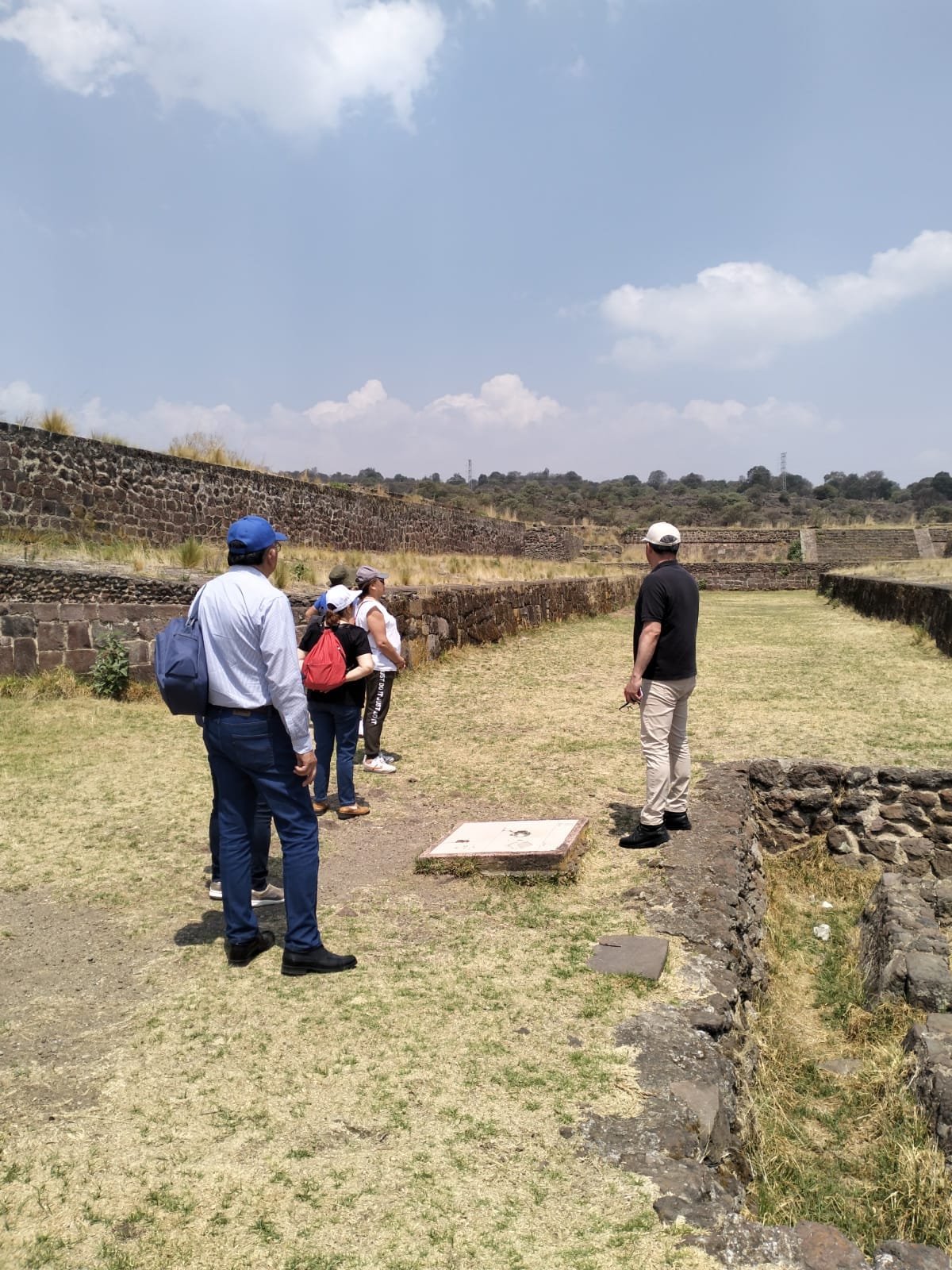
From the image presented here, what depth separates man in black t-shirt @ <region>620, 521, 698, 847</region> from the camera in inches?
206

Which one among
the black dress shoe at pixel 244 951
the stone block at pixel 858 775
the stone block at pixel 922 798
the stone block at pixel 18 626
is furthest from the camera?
the stone block at pixel 18 626

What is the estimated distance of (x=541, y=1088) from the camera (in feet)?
9.72

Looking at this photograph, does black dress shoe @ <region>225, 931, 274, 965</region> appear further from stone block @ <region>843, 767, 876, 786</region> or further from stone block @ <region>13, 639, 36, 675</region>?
stone block @ <region>13, 639, 36, 675</region>

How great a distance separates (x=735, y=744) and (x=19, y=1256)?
6.57m

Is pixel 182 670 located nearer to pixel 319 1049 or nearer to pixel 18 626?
pixel 319 1049

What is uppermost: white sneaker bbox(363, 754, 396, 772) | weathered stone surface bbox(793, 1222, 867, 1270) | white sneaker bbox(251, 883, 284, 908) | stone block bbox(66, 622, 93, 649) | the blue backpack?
the blue backpack

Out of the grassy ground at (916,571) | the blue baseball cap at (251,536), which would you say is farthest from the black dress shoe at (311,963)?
the grassy ground at (916,571)

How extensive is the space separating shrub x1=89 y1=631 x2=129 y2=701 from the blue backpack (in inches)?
259

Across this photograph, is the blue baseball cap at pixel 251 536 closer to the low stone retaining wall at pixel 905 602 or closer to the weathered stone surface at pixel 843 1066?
the weathered stone surface at pixel 843 1066

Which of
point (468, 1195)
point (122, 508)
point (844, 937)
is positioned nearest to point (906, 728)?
point (844, 937)

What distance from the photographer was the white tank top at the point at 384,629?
7094mm

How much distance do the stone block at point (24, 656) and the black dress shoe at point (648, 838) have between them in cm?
703

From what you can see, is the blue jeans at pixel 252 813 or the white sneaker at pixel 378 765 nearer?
the blue jeans at pixel 252 813

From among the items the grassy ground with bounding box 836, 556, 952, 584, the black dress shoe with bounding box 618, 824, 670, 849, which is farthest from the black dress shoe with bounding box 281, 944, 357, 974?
the grassy ground with bounding box 836, 556, 952, 584
